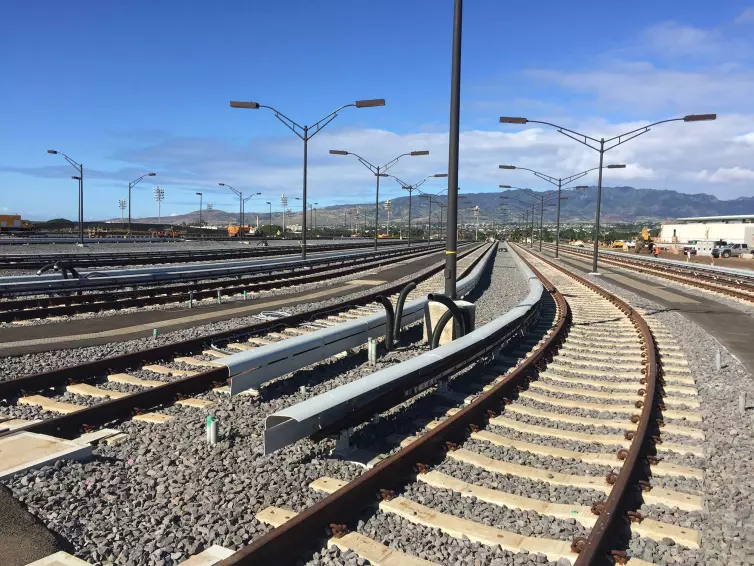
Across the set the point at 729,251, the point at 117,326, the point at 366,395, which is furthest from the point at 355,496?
the point at 729,251

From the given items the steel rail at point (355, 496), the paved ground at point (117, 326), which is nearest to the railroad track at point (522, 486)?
the steel rail at point (355, 496)

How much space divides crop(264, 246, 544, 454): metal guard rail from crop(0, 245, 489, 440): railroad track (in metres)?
2.19

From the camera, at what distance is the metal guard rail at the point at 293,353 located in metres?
7.76

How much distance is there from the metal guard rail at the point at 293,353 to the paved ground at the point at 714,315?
22.9 feet

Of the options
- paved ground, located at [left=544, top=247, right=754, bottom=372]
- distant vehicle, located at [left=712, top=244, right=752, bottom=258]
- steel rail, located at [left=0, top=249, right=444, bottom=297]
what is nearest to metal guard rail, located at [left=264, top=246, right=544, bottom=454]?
paved ground, located at [left=544, top=247, right=754, bottom=372]

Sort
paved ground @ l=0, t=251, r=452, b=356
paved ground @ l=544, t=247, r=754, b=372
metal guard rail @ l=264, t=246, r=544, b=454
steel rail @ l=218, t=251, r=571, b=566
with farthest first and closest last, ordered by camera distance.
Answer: paved ground @ l=544, t=247, r=754, b=372
paved ground @ l=0, t=251, r=452, b=356
metal guard rail @ l=264, t=246, r=544, b=454
steel rail @ l=218, t=251, r=571, b=566

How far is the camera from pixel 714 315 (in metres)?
18.0

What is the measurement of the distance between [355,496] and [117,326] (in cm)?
1064

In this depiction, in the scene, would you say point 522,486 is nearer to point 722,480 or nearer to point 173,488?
point 722,480

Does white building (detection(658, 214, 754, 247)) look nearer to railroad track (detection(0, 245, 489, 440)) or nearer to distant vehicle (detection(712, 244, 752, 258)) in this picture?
distant vehicle (detection(712, 244, 752, 258))

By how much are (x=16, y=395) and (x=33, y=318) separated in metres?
7.44

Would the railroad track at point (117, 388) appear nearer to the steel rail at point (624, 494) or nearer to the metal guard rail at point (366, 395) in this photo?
the metal guard rail at point (366, 395)

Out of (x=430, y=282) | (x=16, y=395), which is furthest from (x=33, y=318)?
(x=430, y=282)

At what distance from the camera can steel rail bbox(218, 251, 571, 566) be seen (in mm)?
3862
